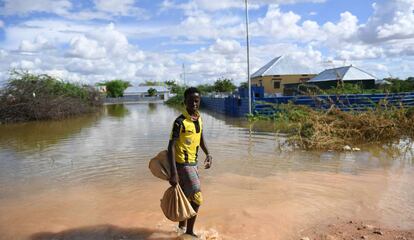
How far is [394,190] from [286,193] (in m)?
1.71

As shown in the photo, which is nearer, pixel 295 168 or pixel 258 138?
pixel 295 168

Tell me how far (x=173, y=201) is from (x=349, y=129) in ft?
26.7

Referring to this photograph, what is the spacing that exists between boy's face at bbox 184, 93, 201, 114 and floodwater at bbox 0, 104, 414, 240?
151cm

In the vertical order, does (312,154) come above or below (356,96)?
below

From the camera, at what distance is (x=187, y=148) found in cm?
→ 408

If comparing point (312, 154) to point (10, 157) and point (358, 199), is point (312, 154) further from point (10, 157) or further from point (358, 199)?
point (10, 157)

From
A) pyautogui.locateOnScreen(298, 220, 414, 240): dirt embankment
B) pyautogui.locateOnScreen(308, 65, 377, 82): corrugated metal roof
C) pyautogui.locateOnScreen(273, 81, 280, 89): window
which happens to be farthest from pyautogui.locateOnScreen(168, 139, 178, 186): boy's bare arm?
pyautogui.locateOnScreen(273, 81, 280, 89): window

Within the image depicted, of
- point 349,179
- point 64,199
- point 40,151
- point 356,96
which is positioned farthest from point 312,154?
point 356,96

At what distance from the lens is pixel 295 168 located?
8039mm

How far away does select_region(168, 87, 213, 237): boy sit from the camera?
13.0 ft

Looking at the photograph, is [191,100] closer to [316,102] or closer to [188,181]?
[188,181]

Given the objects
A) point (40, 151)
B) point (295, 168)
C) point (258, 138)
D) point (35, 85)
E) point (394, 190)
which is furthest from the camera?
point (35, 85)

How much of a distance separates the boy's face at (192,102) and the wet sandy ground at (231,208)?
1516 millimetres

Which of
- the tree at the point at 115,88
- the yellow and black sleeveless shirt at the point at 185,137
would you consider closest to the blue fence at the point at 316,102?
the yellow and black sleeveless shirt at the point at 185,137
